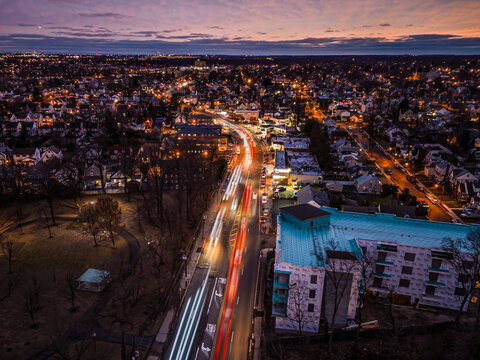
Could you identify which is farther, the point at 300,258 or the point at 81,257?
the point at 81,257

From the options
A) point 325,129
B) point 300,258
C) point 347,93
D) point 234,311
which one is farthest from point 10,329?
point 347,93

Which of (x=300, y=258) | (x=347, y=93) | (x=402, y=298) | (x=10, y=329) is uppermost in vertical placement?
(x=347, y=93)

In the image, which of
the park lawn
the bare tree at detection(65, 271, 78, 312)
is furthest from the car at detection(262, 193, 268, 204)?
the bare tree at detection(65, 271, 78, 312)

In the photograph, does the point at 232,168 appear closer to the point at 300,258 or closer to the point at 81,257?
the point at 81,257

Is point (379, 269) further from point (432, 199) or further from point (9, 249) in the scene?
point (9, 249)

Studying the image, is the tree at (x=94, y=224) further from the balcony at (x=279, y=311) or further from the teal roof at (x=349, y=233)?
the balcony at (x=279, y=311)

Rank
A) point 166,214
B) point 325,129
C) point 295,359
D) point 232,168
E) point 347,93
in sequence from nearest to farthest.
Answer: point 295,359, point 166,214, point 232,168, point 325,129, point 347,93

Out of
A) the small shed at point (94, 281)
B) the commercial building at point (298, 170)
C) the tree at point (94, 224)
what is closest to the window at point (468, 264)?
the commercial building at point (298, 170)

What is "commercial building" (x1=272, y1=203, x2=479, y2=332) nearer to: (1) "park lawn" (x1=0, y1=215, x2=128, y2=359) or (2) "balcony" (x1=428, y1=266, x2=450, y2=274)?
(2) "balcony" (x1=428, y1=266, x2=450, y2=274)
